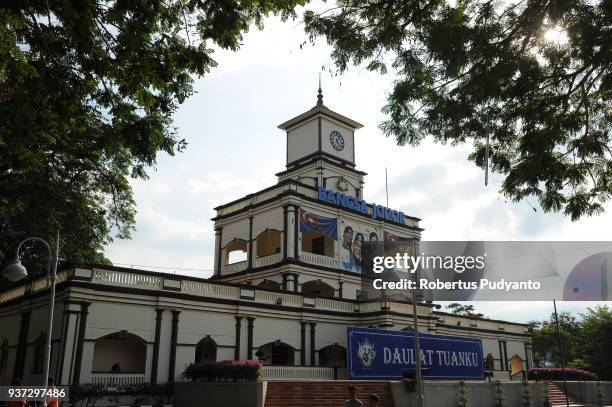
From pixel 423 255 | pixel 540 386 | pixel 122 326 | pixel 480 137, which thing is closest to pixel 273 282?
pixel 423 255

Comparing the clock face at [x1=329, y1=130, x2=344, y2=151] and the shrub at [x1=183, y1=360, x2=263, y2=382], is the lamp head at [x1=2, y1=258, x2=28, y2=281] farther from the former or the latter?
the clock face at [x1=329, y1=130, x2=344, y2=151]

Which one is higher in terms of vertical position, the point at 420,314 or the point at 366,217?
the point at 366,217

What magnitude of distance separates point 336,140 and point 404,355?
772 inches

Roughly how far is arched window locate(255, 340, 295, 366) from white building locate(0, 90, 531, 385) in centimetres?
6

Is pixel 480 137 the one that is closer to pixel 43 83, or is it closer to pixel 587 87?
pixel 587 87

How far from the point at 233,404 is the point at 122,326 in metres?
6.29

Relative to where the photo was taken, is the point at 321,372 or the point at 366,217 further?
the point at 366,217

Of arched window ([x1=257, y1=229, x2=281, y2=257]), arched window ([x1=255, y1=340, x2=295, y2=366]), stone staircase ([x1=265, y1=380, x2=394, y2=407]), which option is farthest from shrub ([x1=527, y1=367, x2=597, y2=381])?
arched window ([x1=257, y1=229, x2=281, y2=257])

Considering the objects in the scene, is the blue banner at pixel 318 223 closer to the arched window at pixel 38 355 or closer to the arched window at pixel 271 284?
the arched window at pixel 271 284

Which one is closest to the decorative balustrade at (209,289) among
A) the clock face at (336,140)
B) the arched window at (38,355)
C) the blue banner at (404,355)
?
the blue banner at (404,355)

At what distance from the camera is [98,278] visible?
2330 centimetres

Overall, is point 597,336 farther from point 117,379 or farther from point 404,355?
point 117,379

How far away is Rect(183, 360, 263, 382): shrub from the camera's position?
2148 centimetres

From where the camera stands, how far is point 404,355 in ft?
91.8
